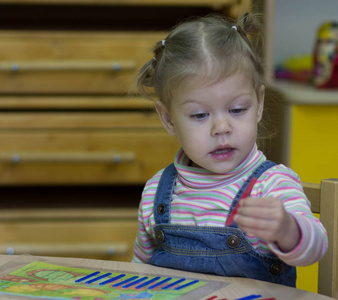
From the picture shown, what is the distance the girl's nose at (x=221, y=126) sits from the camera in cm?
79

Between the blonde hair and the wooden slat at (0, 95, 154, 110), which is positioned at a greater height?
the blonde hair

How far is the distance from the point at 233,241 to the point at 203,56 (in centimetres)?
24

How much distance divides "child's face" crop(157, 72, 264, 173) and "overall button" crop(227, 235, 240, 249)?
0.09 metres

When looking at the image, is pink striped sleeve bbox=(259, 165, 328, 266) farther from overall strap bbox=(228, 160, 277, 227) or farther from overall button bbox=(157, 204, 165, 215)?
overall button bbox=(157, 204, 165, 215)

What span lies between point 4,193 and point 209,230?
3.50 ft

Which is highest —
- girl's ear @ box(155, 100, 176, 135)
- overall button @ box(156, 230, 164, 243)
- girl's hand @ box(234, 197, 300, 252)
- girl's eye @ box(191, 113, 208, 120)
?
girl's eye @ box(191, 113, 208, 120)

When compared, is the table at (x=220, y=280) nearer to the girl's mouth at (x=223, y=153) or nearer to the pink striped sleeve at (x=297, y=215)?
the pink striped sleeve at (x=297, y=215)

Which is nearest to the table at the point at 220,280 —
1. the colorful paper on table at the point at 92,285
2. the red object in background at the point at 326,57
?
the colorful paper on table at the point at 92,285

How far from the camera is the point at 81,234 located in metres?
1.52

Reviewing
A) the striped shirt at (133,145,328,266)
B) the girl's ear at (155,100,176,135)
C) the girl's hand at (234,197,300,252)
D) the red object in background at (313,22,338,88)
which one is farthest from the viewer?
the red object in background at (313,22,338,88)

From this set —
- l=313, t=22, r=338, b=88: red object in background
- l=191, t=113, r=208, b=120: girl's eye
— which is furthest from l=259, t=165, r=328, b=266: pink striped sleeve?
l=313, t=22, r=338, b=88: red object in background

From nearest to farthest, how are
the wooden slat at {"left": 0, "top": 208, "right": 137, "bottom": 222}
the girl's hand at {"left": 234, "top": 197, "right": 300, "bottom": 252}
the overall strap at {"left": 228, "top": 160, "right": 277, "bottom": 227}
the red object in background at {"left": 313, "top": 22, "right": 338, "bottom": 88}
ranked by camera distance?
1. the girl's hand at {"left": 234, "top": 197, "right": 300, "bottom": 252}
2. the overall strap at {"left": 228, "top": 160, "right": 277, "bottom": 227}
3. the wooden slat at {"left": 0, "top": 208, "right": 137, "bottom": 222}
4. the red object in background at {"left": 313, "top": 22, "right": 338, "bottom": 88}

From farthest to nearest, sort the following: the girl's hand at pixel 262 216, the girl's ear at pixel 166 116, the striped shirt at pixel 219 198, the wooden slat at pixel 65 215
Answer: the wooden slat at pixel 65 215
the girl's ear at pixel 166 116
the striped shirt at pixel 219 198
the girl's hand at pixel 262 216

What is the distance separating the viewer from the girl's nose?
2.59 feet
